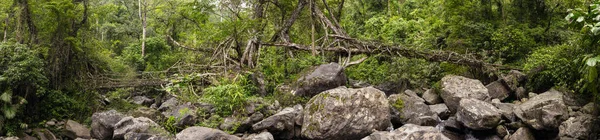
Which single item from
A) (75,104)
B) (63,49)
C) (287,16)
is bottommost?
(75,104)

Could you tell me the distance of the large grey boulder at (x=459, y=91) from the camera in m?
11.4

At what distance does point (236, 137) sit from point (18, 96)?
Answer: 807 centimetres

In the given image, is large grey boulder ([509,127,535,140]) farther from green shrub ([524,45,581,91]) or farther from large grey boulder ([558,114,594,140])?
green shrub ([524,45,581,91])

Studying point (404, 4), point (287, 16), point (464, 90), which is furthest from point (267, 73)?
point (404, 4)

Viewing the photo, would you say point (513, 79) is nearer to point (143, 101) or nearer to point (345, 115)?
point (345, 115)

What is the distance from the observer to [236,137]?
9.02 meters

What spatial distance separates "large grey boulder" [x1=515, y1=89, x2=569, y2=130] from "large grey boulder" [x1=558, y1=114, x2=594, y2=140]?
0.23 meters

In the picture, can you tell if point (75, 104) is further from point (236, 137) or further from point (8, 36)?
point (236, 137)

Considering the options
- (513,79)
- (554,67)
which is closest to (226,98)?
(513,79)

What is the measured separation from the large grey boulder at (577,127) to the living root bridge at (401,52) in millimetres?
4510

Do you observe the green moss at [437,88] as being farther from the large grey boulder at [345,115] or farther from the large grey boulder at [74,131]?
the large grey boulder at [74,131]

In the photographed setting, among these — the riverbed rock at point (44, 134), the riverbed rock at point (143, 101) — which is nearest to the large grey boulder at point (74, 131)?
the riverbed rock at point (44, 134)

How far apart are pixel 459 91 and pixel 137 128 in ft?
27.1

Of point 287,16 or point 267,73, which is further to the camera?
point 287,16
